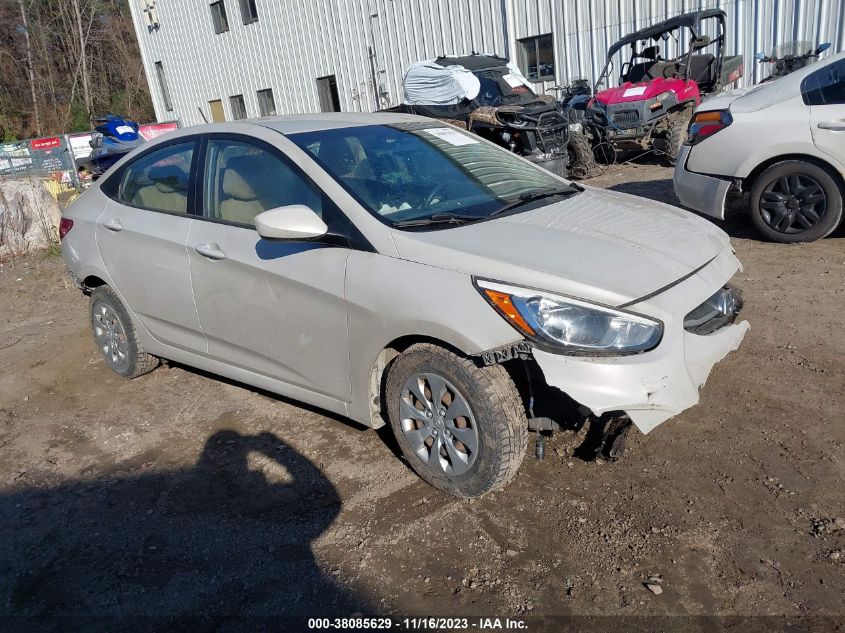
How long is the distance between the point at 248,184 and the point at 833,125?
4.73 m

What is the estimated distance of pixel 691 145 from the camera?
6.29 m

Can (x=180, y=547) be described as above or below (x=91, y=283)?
below

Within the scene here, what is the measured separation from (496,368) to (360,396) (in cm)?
76

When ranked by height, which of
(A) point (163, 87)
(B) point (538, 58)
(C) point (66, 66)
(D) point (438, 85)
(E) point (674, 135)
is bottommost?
(E) point (674, 135)

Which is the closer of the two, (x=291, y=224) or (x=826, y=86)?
(x=291, y=224)

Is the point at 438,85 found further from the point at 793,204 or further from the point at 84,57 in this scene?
the point at 84,57

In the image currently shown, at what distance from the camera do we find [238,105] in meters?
22.6

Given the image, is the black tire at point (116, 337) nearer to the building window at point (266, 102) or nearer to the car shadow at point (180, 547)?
the car shadow at point (180, 547)

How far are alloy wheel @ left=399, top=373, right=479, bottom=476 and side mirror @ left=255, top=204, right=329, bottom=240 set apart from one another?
80 centimetres

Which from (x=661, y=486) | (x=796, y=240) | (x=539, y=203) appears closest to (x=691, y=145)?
(x=796, y=240)

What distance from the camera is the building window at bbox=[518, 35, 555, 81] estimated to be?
13.9 meters

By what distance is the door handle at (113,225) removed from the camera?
4.44 meters

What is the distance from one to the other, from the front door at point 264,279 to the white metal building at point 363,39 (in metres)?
10.1

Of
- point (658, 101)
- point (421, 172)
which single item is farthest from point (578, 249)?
point (658, 101)
